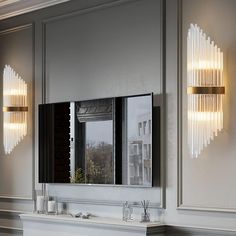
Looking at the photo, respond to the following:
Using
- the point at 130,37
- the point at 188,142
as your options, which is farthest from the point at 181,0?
the point at 188,142

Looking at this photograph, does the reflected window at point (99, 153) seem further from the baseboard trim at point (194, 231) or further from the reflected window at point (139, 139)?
the baseboard trim at point (194, 231)

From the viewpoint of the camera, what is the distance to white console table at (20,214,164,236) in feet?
14.3

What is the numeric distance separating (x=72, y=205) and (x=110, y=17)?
159 centimetres

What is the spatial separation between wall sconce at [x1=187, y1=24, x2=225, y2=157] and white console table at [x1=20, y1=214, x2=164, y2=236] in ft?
2.15

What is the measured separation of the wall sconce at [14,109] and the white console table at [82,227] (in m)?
0.78

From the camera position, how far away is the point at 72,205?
518 cm

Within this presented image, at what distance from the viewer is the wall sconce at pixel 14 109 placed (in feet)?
18.3

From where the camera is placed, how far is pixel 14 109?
5.55m

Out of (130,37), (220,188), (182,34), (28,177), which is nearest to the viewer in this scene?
(220,188)

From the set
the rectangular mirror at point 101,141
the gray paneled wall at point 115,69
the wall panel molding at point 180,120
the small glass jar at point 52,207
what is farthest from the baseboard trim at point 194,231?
the small glass jar at point 52,207

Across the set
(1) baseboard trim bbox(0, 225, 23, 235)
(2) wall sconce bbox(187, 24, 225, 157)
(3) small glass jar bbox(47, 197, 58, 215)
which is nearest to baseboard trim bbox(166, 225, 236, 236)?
(2) wall sconce bbox(187, 24, 225, 157)

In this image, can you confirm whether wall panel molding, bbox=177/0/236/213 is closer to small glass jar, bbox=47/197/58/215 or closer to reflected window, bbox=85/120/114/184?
reflected window, bbox=85/120/114/184

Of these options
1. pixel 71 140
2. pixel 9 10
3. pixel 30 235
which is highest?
pixel 9 10

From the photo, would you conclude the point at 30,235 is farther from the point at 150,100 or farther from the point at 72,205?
the point at 150,100
